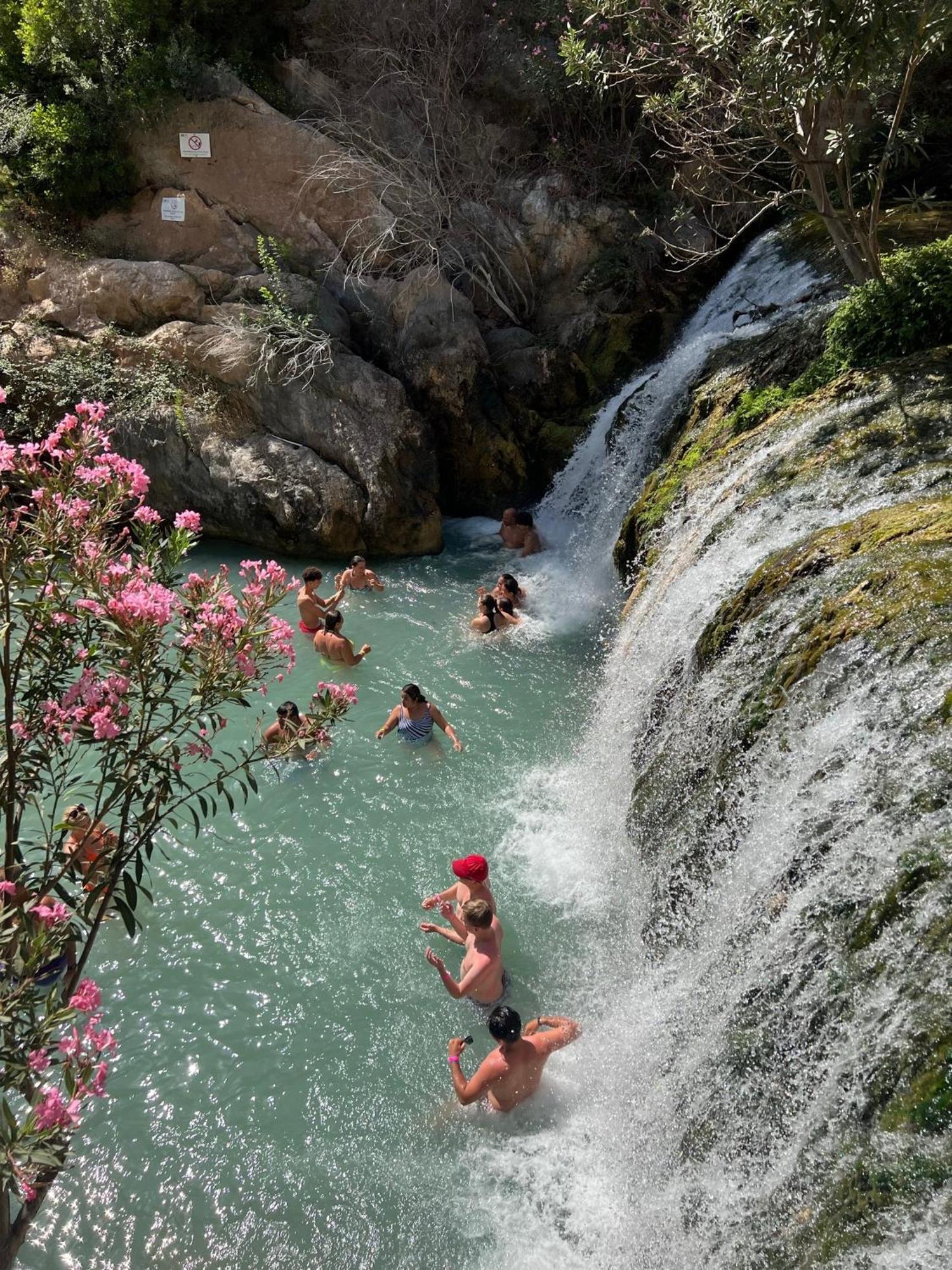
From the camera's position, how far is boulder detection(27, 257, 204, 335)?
520 inches

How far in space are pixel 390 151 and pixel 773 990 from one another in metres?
15.7

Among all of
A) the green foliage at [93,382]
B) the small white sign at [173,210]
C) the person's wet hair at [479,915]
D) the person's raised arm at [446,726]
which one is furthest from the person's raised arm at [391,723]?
the small white sign at [173,210]

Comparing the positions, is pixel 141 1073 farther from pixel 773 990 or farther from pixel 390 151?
pixel 390 151

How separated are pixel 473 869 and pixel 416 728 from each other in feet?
7.94

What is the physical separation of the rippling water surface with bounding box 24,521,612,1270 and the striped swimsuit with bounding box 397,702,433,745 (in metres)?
0.18

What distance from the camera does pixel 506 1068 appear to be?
498 centimetres

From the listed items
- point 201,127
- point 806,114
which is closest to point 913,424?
point 806,114

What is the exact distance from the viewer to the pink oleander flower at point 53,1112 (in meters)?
2.57

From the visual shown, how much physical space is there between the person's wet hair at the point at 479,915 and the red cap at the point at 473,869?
294 millimetres

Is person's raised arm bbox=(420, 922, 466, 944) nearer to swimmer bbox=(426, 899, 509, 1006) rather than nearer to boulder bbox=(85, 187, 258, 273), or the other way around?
swimmer bbox=(426, 899, 509, 1006)

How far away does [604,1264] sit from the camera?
4.27m

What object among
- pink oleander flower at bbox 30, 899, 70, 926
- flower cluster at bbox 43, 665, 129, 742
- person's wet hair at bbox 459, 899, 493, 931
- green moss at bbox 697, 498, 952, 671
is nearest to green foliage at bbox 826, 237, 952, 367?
green moss at bbox 697, 498, 952, 671

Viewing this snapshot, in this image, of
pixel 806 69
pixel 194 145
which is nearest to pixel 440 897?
pixel 806 69

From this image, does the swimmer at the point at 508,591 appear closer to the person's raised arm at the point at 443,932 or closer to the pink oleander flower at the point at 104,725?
→ the person's raised arm at the point at 443,932
